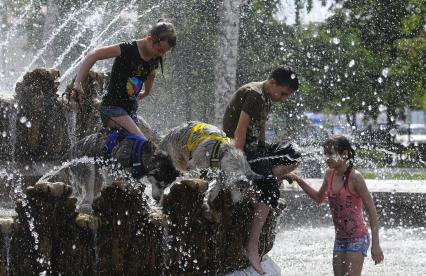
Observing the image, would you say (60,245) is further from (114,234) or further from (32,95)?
(32,95)

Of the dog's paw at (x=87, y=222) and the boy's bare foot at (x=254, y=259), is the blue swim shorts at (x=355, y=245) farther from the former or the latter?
the dog's paw at (x=87, y=222)

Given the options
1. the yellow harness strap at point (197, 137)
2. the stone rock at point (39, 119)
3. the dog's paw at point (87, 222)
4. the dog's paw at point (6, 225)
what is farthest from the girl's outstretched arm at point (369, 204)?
the stone rock at point (39, 119)

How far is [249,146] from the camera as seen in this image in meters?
5.37

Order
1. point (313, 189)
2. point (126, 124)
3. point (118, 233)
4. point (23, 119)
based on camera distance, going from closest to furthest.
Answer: point (118, 233), point (126, 124), point (313, 189), point (23, 119)

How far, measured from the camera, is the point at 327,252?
840cm

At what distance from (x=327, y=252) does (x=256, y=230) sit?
11.1ft

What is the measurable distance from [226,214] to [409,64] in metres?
20.6

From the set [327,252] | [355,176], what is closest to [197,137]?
[355,176]

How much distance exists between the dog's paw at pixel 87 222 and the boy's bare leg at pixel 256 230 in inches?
43.6

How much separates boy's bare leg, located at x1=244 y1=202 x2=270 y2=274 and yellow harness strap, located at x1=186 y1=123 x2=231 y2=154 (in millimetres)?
479

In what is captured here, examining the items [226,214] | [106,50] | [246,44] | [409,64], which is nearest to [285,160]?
[226,214]

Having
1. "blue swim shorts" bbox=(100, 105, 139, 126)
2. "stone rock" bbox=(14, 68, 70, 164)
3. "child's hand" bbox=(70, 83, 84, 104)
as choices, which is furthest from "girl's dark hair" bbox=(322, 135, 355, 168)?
"stone rock" bbox=(14, 68, 70, 164)

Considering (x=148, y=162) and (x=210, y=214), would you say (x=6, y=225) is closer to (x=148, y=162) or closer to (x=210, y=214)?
(x=148, y=162)

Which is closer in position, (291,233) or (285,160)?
(285,160)
